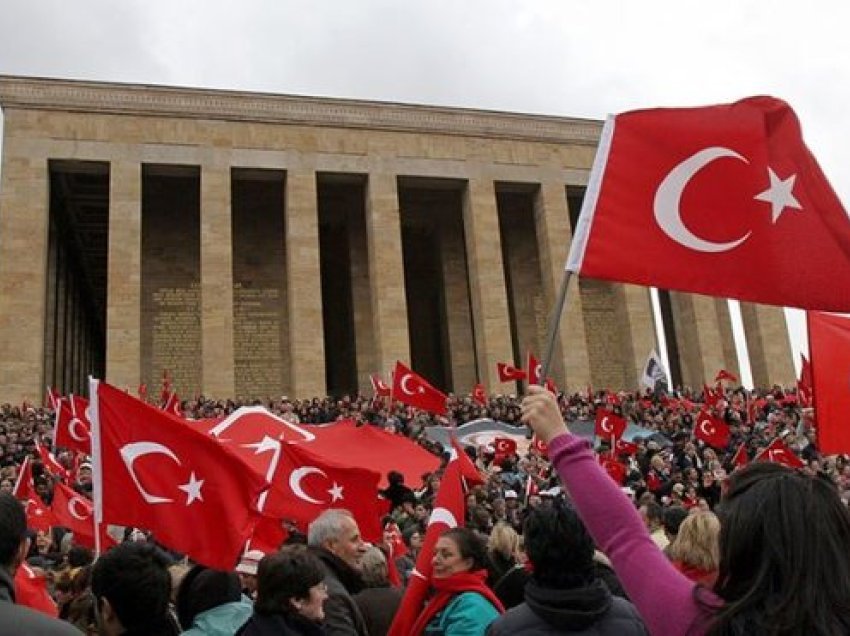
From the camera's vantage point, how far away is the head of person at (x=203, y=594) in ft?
13.6

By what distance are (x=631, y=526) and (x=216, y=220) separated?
31.0 m

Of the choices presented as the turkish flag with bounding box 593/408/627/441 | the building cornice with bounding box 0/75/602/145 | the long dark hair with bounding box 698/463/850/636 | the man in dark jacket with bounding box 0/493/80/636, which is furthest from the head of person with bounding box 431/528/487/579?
the building cornice with bounding box 0/75/602/145

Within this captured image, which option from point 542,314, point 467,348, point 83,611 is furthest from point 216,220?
point 83,611

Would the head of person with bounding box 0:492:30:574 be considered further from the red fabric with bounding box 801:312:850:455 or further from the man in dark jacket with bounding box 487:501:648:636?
the red fabric with bounding box 801:312:850:455

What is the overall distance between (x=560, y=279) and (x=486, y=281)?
279 cm

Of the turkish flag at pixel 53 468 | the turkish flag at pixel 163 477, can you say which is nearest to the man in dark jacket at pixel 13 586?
the turkish flag at pixel 163 477

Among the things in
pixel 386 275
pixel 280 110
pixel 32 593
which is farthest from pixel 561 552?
pixel 280 110

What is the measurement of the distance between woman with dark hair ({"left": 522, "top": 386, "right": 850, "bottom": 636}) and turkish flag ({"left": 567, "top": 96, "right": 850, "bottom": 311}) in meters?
1.93

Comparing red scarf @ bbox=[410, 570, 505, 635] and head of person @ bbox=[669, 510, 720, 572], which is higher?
head of person @ bbox=[669, 510, 720, 572]

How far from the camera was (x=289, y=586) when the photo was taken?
3.49 m

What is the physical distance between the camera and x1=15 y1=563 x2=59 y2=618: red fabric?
16.7 ft

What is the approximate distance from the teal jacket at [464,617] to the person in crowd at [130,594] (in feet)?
3.79

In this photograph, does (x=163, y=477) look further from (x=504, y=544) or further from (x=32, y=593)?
(x=504, y=544)

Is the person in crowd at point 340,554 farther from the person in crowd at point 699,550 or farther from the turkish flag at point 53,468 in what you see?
the turkish flag at point 53,468
